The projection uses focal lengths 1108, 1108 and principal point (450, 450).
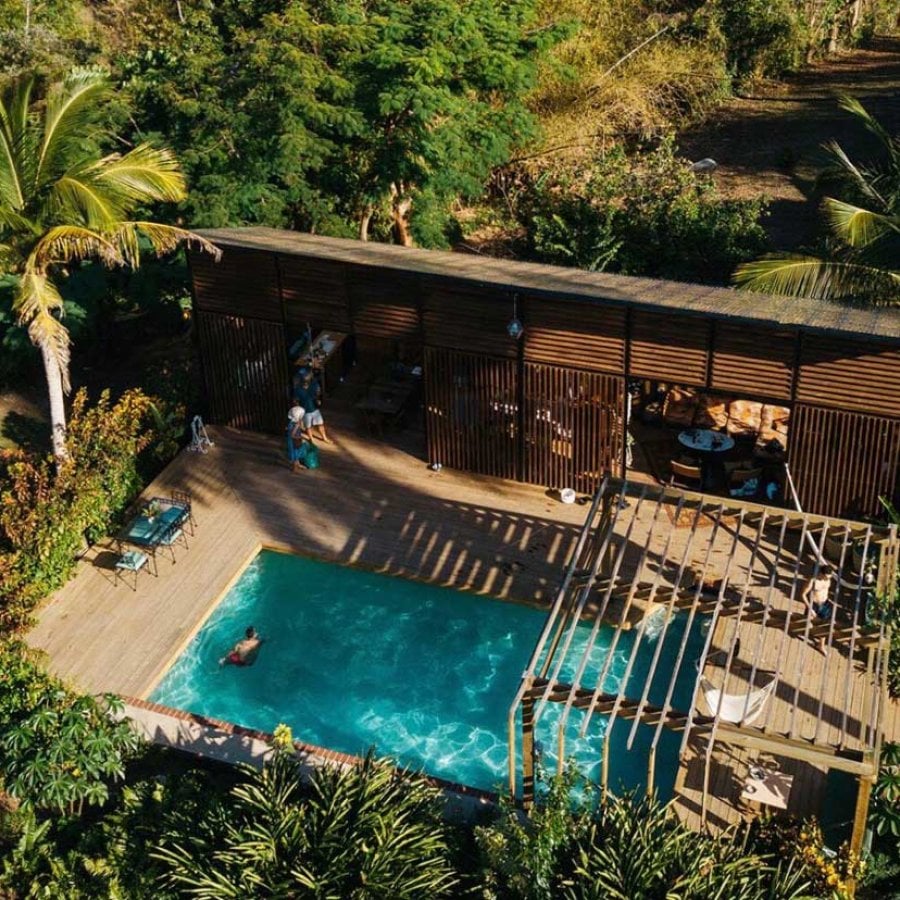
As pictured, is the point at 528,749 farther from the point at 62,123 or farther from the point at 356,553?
the point at 62,123

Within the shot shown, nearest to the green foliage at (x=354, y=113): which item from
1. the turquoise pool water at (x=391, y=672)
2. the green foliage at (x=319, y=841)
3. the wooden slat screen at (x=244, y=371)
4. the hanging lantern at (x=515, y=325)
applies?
the wooden slat screen at (x=244, y=371)

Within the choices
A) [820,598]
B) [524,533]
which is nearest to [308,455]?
[524,533]

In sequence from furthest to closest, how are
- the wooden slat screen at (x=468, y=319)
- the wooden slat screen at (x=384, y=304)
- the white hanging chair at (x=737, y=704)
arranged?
the wooden slat screen at (x=384, y=304) → the wooden slat screen at (x=468, y=319) → the white hanging chair at (x=737, y=704)

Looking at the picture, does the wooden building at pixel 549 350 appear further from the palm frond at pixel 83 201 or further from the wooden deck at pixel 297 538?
the palm frond at pixel 83 201

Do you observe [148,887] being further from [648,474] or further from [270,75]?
[270,75]

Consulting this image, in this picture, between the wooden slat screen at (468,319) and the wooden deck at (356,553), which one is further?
the wooden slat screen at (468,319)

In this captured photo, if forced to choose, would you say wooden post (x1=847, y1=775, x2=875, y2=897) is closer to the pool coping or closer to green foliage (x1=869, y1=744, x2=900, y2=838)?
green foliage (x1=869, y1=744, x2=900, y2=838)

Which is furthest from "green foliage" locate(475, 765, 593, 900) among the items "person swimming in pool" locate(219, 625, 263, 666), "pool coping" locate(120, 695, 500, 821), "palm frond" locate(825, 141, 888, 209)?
"palm frond" locate(825, 141, 888, 209)
